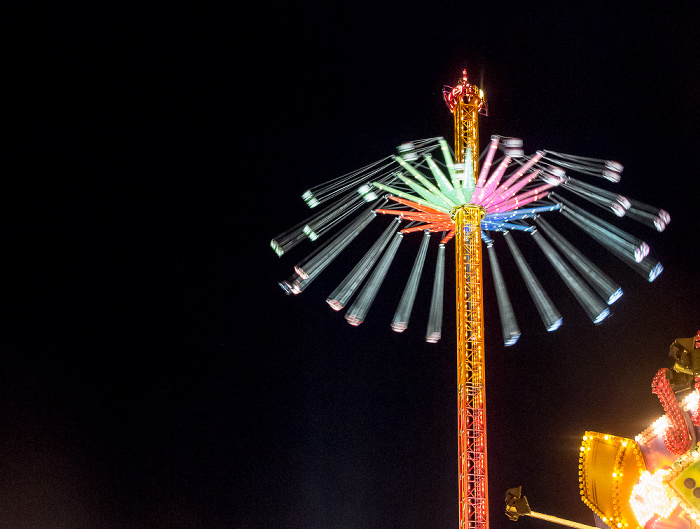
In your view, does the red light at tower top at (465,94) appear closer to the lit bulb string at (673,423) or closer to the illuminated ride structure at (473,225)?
the illuminated ride structure at (473,225)

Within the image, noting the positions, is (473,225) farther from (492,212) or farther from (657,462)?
(657,462)

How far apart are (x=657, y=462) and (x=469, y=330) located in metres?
6.17

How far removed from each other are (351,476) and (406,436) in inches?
89.1

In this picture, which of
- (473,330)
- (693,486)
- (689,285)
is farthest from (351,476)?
(693,486)

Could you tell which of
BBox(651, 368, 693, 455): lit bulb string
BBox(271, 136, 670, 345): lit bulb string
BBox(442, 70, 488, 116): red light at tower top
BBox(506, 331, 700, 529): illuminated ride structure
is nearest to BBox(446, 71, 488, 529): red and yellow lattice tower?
BBox(442, 70, 488, 116): red light at tower top

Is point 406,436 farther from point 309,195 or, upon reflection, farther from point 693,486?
point 693,486

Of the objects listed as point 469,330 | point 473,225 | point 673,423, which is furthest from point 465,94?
point 673,423

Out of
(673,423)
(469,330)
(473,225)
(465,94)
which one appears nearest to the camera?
(673,423)

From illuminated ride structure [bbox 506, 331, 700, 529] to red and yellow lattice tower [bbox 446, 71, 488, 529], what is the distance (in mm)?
3885

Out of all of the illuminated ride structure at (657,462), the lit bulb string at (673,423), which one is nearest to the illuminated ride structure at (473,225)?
the illuminated ride structure at (657,462)

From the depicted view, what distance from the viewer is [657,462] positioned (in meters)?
10.1

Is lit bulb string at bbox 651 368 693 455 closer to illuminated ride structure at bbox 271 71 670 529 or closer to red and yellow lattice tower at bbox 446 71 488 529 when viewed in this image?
illuminated ride structure at bbox 271 71 670 529

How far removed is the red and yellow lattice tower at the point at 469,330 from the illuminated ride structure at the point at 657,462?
3885 mm

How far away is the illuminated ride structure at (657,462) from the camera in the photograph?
8.69m
